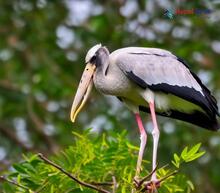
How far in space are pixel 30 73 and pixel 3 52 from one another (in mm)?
991

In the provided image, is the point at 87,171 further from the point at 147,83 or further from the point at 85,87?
the point at 147,83

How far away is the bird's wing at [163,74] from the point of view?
5762mm

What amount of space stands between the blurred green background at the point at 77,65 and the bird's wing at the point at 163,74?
3144 mm

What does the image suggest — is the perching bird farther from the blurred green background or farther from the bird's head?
the blurred green background

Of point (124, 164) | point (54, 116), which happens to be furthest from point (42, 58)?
point (124, 164)

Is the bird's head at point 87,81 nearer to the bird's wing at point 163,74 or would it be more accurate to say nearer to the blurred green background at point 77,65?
the bird's wing at point 163,74

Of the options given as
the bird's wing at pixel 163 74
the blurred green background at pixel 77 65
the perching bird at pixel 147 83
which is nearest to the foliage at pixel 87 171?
the perching bird at pixel 147 83

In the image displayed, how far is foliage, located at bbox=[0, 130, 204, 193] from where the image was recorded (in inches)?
204

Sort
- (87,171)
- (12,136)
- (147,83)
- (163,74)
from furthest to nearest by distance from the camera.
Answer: (12,136)
(163,74)
(147,83)
(87,171)

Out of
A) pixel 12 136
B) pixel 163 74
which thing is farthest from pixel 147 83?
pixel 12 136

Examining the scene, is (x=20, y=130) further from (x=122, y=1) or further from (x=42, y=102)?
(x=122, y=1)

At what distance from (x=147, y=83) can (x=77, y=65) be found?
4.93 metres

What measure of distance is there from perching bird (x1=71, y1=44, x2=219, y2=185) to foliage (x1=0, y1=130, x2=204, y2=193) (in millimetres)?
238

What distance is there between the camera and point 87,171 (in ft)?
17.4
